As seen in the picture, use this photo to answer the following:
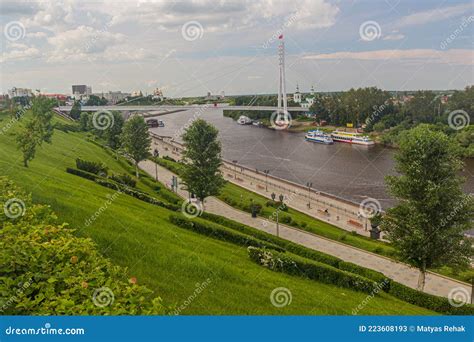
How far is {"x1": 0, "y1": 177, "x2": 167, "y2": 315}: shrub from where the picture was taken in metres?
4.99

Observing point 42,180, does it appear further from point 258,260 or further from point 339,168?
point 339,168

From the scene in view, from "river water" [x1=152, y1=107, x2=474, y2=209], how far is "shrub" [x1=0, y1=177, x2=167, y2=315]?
91.3 feet

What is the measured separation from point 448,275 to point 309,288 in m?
8.03

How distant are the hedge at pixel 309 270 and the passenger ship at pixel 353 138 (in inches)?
2172

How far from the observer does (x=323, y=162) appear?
5116 cm

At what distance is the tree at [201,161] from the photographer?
78.2 ft

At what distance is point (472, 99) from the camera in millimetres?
71125

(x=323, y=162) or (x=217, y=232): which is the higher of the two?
(x=217, y=232)

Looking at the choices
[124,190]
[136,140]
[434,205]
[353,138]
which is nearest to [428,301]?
[434,205]

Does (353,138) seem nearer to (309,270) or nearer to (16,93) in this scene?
(309,270)

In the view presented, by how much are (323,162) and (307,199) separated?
66.2ft

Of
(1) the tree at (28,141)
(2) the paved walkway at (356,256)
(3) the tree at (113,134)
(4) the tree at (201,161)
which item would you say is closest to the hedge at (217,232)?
(2) the paved walkway at (356,256)

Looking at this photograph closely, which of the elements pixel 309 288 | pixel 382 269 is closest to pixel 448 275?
pixel 382 269

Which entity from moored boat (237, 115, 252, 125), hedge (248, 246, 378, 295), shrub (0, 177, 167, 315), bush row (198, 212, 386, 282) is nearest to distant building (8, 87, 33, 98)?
moored boat (237, 115, 252, 125)
